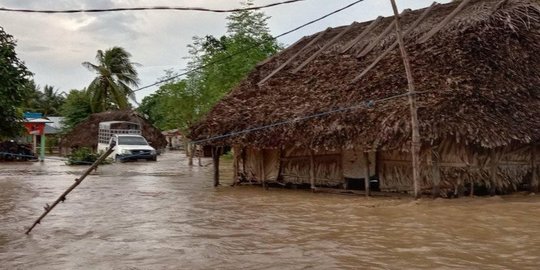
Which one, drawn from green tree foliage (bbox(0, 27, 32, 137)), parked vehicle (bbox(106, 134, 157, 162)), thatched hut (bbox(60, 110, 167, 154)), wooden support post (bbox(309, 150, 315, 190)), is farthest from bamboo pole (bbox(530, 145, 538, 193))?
thatched hut (bbox(60, 110, 167, 154))

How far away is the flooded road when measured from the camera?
606cm

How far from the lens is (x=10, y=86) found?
17.6 meters

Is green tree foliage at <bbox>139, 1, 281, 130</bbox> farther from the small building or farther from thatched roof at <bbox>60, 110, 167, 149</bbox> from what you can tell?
the small building

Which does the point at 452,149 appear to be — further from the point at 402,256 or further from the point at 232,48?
the point at 232,48

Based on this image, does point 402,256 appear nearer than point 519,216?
Yes

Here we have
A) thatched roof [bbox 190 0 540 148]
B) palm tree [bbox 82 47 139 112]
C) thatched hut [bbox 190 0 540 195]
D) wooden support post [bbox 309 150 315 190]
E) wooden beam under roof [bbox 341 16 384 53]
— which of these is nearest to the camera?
thatched roof [bbox 190 0 540 148]

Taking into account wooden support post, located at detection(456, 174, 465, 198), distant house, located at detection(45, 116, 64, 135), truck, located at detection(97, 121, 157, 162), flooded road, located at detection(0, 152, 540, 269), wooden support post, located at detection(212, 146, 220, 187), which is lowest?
flooded road, located at detection(0, 152, 540, 269)

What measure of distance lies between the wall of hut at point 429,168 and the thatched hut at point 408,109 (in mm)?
24

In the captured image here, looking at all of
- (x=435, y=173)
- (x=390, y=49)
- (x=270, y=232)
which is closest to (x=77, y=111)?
(x=390, y=49)

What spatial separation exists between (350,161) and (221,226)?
478 cm

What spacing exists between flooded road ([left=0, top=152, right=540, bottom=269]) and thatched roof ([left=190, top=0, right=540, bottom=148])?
1.40m

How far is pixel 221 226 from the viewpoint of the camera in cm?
861

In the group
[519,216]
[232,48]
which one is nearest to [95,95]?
[232,48]

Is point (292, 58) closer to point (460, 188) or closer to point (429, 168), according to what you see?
point (429, 168)
